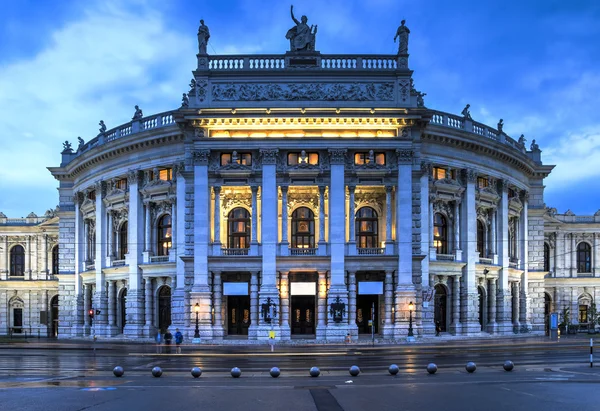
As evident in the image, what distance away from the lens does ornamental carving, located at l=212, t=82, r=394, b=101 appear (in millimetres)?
55906

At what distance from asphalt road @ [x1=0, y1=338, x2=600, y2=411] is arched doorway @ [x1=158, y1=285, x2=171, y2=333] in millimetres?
18440

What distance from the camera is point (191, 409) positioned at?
18.8 metres

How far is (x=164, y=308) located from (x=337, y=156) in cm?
2080

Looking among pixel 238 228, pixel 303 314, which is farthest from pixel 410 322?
pixel 238 228

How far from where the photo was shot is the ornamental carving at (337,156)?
55.3 metres

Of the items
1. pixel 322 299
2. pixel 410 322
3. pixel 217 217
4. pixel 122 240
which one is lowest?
pixel 410 322

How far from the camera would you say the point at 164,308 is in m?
61.2

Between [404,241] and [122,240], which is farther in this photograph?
[122,240]

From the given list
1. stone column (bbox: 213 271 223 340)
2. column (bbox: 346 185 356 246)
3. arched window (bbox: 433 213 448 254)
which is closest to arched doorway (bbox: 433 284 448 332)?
arched window (bbox: 433 213 448 254)

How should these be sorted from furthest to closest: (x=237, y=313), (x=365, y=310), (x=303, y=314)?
(x=237, y=313)
(x=365, y=310)
(x=303, y=314)

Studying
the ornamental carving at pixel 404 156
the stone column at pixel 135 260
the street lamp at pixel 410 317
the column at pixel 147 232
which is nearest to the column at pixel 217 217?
the column at pixel 147 232

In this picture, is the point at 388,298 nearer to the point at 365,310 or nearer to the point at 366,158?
the point at 365,310

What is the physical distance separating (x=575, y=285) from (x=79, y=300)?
5867cm

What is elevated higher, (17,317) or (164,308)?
(164,308)
